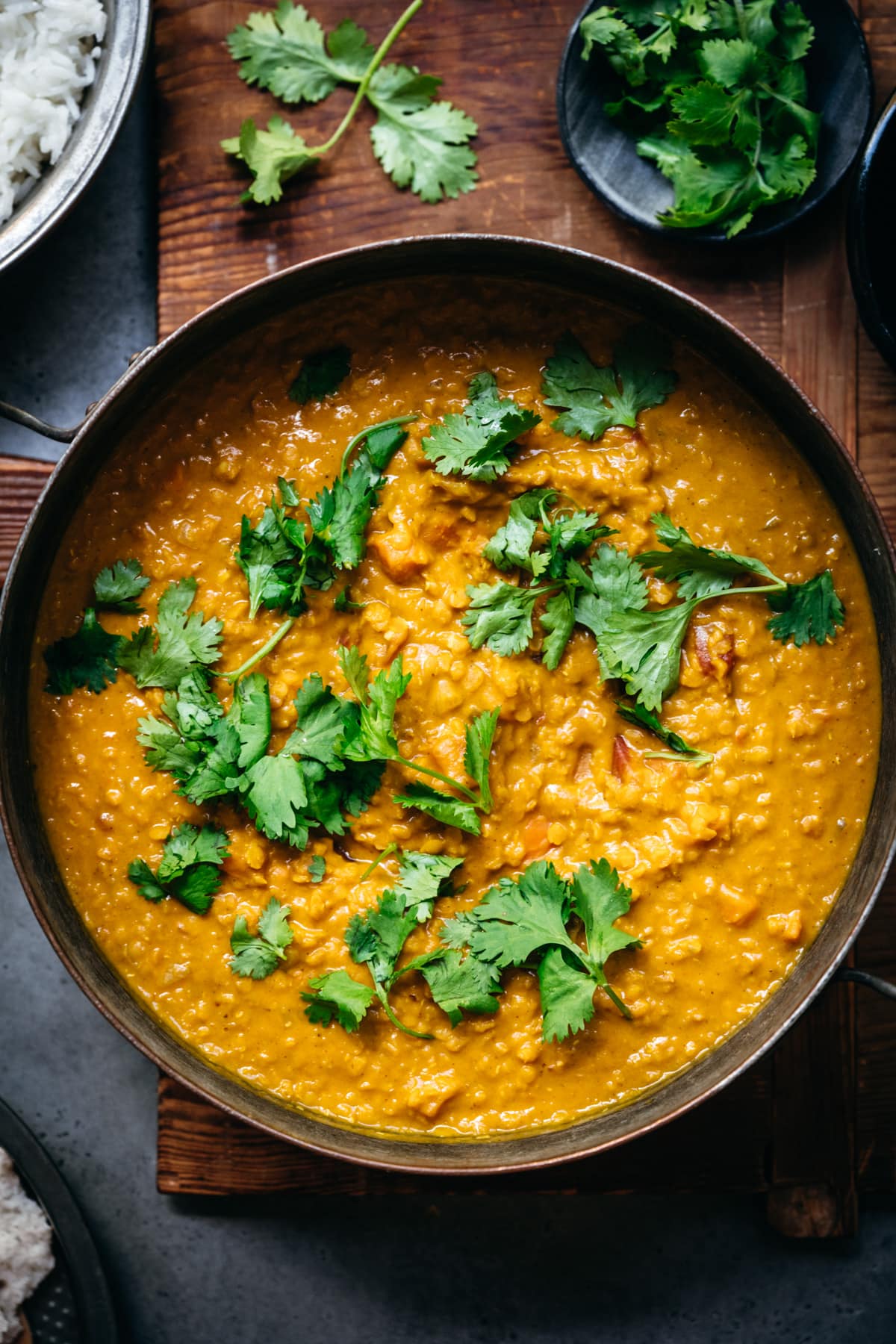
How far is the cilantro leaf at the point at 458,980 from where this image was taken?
8.52 ft

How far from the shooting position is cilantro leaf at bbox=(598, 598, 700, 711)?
2.62 meters

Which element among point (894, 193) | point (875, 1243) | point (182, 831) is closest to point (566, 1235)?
point (875, 1243)

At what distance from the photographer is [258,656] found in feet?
8.54

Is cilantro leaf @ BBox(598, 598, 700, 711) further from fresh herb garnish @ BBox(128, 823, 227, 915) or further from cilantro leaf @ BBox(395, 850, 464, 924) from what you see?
fresh herb garnish @ BBox(128, 823, 227, 915)

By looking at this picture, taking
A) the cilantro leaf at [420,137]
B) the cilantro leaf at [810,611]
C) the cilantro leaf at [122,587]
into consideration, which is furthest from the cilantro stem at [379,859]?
the cilantro leaf at [420,137]

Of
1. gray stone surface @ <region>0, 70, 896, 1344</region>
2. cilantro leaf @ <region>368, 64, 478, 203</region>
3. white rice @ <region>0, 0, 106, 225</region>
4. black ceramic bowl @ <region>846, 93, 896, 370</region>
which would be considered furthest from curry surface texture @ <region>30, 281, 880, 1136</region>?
white rice @ <region>0, 0, 106, 225</region>

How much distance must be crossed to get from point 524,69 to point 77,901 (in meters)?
2.35

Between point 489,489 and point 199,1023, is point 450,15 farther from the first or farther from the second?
point 199,1023

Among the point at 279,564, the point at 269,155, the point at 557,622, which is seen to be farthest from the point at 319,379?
the point at 557,622

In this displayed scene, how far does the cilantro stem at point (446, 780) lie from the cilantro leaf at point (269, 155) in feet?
4.71

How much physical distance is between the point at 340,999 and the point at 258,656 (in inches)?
31.0

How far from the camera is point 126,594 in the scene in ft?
8.90

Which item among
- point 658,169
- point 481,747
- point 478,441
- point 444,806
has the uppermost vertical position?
point 658,169

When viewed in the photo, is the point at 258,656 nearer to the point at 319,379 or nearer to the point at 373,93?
the point at 319,379
